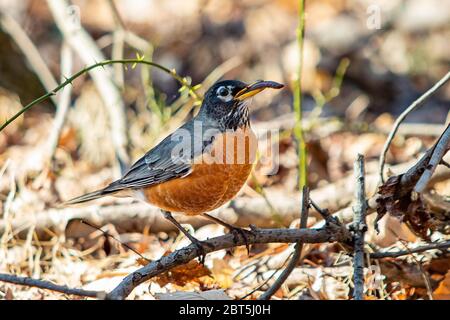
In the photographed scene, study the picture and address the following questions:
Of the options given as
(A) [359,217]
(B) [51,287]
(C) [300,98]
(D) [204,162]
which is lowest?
(B) [51,287]

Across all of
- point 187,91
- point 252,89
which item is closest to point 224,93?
point 252,89

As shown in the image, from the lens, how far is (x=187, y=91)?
183 inches

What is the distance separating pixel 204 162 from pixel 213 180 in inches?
4.8

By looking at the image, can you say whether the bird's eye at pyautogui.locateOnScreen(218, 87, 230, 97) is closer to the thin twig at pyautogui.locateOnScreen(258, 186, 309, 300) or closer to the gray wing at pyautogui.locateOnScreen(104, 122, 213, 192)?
the gray wing at pyautogui.locateOnScreen(104, 122, 213, 192)

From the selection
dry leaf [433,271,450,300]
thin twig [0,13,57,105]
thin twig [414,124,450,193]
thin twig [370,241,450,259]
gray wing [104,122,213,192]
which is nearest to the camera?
thin twig [414,124,450,193]

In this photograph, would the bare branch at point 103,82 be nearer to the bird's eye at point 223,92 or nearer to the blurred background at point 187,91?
the blurred background at point 187,91

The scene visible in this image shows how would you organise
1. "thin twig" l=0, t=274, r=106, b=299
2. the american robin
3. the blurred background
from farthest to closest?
the blurred background, the american robin, "thin twig" l=0, t=274, r=106, b=299

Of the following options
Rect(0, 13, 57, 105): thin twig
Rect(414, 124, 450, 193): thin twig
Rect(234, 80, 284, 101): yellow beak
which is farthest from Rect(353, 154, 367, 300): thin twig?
Rect(0, 13, 57, 105): thin twig

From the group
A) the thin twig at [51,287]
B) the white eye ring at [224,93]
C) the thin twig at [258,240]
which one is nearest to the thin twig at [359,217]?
the thin twig at [258,240]

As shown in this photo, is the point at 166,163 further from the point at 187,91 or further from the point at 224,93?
the point at 187,91

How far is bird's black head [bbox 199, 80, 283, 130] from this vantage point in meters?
3.85

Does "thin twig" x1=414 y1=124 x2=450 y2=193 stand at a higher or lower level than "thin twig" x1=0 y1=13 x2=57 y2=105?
lower

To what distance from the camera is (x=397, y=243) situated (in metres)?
4.00
